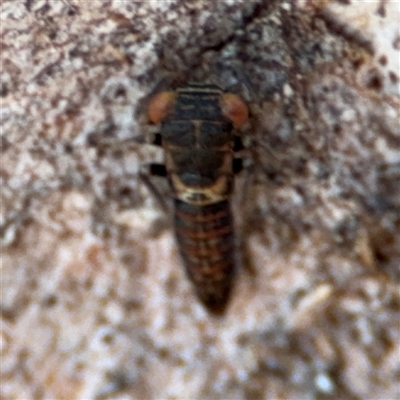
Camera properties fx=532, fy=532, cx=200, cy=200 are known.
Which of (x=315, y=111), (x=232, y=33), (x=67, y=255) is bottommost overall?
(x=67, y=255)

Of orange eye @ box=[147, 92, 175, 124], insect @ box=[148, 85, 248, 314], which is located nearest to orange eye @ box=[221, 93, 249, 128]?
insect @ box=[148, 85, 248, 314]

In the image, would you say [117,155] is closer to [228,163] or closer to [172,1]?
[228,163]

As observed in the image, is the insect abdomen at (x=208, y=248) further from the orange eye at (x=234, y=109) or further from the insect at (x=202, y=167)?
the orange eye at (x=234, y=109)

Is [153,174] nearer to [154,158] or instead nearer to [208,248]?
[154,158]

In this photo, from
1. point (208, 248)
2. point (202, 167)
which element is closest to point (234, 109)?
point (202, 167)

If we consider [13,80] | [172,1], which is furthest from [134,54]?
[13,80]

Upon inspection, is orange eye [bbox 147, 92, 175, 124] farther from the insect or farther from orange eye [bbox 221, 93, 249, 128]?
orange eye [bbox 221, 93, 249, 128]
